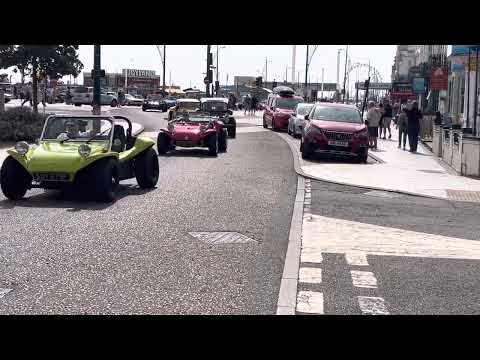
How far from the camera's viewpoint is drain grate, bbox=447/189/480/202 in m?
14.9

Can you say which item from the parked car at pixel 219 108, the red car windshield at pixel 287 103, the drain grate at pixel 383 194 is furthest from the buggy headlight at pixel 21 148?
the red car windshield at pixel 287 103

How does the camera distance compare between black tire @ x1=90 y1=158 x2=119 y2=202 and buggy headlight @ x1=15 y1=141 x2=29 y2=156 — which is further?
buggy headlight @ x1=15 y1=141 x2=29 y2=156

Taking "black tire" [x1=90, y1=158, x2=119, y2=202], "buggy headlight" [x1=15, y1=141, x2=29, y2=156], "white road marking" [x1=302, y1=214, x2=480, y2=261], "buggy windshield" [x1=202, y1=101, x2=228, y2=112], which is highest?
"buggy windshield" [x1=202, y1=101, x2=228, y2=112]

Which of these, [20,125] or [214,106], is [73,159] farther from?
[214,106]

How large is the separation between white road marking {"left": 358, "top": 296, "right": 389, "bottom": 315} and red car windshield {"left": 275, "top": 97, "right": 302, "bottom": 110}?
3539 cm

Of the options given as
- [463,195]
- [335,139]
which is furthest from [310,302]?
[335,139]

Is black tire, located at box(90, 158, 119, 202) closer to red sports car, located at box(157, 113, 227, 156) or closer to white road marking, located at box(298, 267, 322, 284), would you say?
white road marking, located at box(298, 267, 322, 284)

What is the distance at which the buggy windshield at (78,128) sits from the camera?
1376 cm

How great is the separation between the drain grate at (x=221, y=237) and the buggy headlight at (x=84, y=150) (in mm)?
3357

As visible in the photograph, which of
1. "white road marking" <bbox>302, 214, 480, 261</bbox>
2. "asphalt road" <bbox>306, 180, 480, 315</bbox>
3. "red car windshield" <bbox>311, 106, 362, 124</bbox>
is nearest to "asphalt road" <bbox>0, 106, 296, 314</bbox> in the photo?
"white road marking" <bbox>302, 214, 480, 261</bbox>

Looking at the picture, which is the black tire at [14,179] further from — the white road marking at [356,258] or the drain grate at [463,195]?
the drain grate at [463,195]

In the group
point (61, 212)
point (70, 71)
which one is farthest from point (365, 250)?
point (70, 71)
